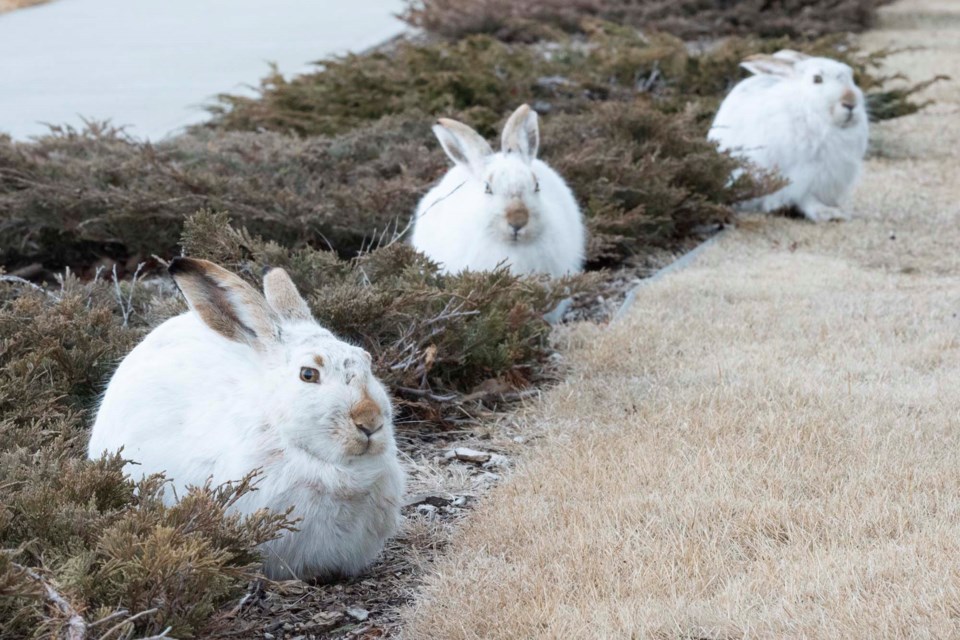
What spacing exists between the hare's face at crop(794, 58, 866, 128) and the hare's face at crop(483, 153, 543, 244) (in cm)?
328

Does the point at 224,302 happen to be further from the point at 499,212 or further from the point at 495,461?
the point at 499,212

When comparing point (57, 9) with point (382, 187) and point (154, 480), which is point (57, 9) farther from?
point (154, 480)

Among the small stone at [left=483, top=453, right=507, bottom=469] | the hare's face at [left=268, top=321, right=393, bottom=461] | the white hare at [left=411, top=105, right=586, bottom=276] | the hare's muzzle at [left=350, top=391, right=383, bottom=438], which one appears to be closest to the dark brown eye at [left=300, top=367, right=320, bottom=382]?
the hare's face at [left=268, top=321, right=393, bottom=461]

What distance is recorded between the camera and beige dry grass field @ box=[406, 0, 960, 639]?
119 inches

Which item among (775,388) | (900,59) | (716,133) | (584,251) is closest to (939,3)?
A: (900,59)

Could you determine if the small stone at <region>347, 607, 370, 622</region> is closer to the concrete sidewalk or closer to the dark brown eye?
the dark brown eye

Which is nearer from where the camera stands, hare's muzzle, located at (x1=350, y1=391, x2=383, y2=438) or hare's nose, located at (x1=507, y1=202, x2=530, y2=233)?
hare's muzzle, located at (x1=350, y1=391, x2=383, y2=438)

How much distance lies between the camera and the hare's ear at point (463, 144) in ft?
19.1

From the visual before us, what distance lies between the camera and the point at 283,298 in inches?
139

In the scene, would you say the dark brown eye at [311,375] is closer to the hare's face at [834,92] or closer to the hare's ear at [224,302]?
the hare's ear at [224,302]

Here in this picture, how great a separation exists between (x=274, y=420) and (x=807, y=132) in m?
5.93

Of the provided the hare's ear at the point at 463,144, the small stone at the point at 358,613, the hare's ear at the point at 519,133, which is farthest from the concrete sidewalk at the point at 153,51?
the small stone at the point at 358,613

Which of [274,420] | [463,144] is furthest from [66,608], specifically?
[463,144]

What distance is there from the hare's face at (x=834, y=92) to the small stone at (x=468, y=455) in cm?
468
